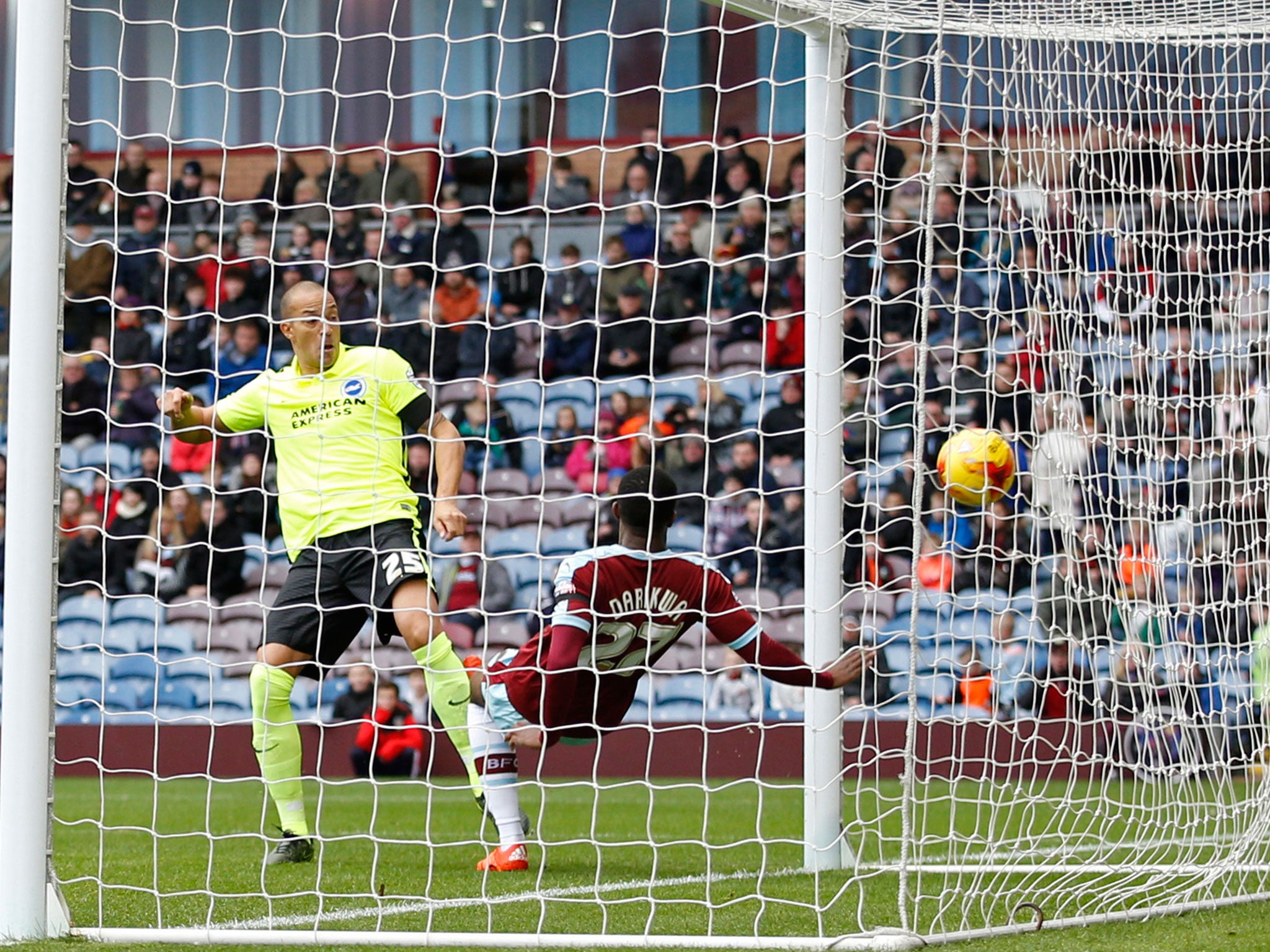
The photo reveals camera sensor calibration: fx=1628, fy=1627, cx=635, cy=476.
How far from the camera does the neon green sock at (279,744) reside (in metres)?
5.26

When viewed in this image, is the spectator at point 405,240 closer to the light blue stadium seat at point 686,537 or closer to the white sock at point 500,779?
the light blue stadium seat at point 686,537

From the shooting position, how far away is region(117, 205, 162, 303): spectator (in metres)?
12.8

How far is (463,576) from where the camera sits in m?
11.7

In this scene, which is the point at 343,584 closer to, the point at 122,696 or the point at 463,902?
the point at 463,902

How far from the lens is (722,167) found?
38.2 ft

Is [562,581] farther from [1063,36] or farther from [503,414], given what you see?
[503,414]

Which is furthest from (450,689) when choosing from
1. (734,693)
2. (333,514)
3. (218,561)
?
(218,561)

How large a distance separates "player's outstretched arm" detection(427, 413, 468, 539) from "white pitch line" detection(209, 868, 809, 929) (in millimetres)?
1030

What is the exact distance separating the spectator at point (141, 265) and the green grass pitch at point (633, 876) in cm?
590

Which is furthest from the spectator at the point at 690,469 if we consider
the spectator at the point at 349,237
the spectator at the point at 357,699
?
the spectator at the point at 349,237

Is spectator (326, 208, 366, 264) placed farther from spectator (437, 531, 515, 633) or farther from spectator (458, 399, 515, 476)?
spectator (437, 531, 515, 633)

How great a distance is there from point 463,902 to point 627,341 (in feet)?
25.2

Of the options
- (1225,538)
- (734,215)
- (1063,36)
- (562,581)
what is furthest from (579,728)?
(734,215)

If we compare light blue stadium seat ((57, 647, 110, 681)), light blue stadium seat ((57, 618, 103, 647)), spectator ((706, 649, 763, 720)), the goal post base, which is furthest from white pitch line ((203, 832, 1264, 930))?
light blue stadium seat ((57, 618, 103, 647))
